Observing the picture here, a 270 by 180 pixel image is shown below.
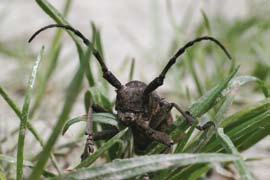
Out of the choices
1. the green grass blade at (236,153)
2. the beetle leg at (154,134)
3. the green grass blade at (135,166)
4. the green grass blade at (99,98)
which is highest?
the green grass blade at (99,98)

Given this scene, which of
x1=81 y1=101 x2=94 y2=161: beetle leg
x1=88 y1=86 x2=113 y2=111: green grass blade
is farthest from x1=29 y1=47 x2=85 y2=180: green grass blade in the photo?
x1=88 y1=86 x2=113 y2=111: green grass blade

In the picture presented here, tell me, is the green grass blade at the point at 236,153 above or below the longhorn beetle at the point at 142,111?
below

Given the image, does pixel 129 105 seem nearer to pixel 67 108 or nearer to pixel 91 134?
pixel 91 134

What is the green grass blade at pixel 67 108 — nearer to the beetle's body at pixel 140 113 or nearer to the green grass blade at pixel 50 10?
the beetle's body at pixel 140 113

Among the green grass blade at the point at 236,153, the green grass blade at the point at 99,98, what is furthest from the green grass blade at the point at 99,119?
the green grass blade at the point at 236,153

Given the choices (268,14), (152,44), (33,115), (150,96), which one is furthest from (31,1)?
(150,96)

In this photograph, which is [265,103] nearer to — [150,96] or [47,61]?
[150,96]

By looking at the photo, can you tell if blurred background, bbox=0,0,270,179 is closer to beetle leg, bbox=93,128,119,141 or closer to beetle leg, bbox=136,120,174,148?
beetle leg, bbox=93,128,119,141

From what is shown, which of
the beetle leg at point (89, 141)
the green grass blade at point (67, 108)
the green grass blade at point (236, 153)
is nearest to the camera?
the green grass blade at point (67, 108)
